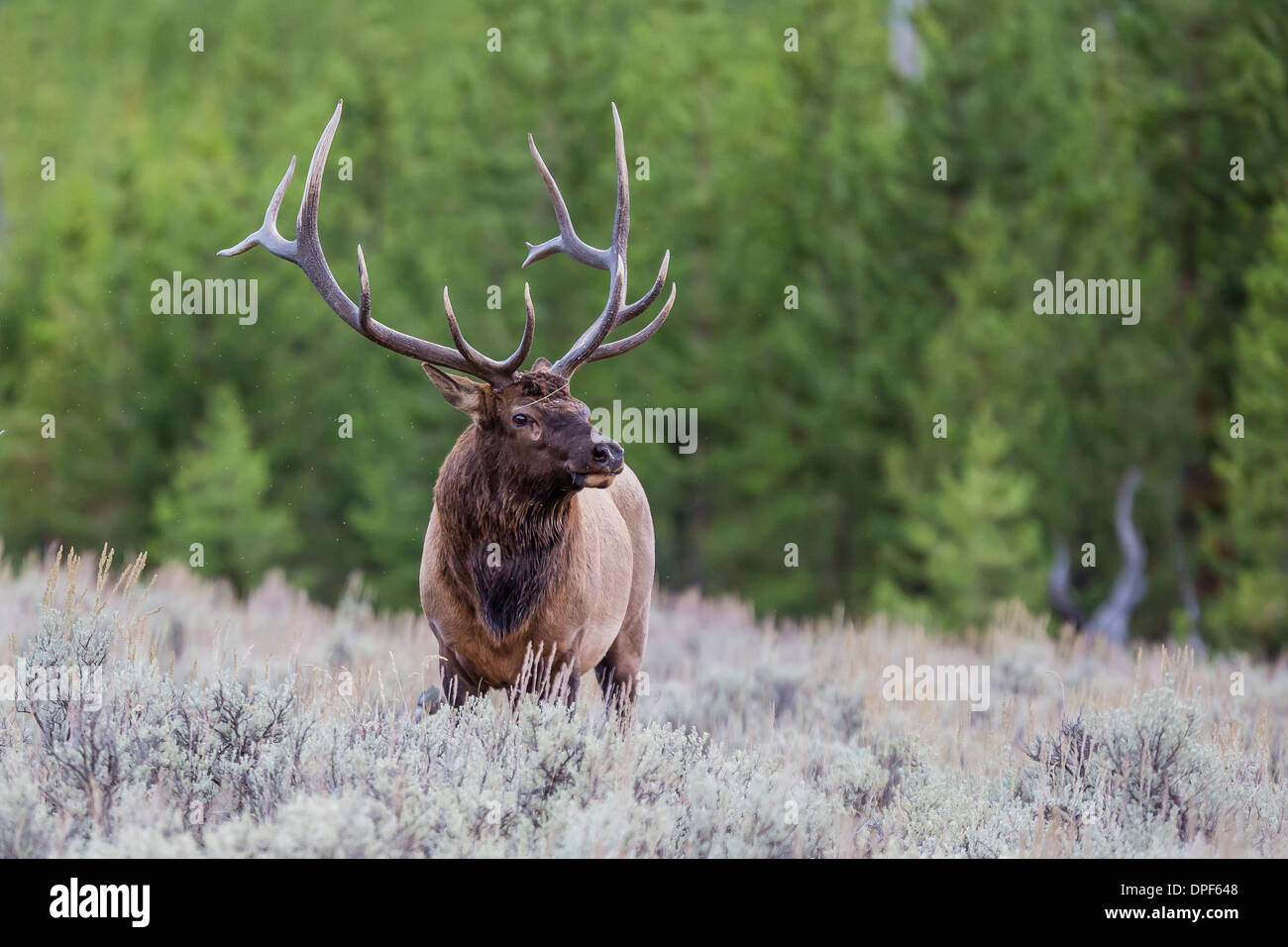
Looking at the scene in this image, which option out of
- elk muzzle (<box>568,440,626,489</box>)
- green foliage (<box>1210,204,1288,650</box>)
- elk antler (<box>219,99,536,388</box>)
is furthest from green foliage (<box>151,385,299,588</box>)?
elk muzzle (<box>568,440,626,489</box>)

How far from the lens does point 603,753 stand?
5211 millimetres

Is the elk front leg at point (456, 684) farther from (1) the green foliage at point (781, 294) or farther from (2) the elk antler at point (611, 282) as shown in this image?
(1) the green foliage at point (781, 294)

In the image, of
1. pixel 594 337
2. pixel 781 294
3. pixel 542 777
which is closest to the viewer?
pixel 542 777

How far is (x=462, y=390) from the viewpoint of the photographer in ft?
20.0

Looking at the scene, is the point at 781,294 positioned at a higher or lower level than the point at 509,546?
higher

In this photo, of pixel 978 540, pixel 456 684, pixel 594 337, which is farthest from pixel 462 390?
pixel 978 540

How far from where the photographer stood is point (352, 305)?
5996 mm

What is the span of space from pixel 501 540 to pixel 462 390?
2.05 ft

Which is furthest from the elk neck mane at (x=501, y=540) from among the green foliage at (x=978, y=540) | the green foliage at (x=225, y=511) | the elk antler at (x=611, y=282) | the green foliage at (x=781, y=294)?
the green foliage at (x=225, y=511)

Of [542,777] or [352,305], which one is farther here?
[352,305]

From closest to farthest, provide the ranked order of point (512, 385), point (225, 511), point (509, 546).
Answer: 1. point (509, 546)
2. point (512, 385)
3. point (225, 511)

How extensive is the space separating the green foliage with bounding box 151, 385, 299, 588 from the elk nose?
57.0 feet

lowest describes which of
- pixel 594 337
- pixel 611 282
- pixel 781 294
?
pixel 594 337

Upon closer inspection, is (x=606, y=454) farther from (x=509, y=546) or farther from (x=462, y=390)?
(x=462, y=390)
